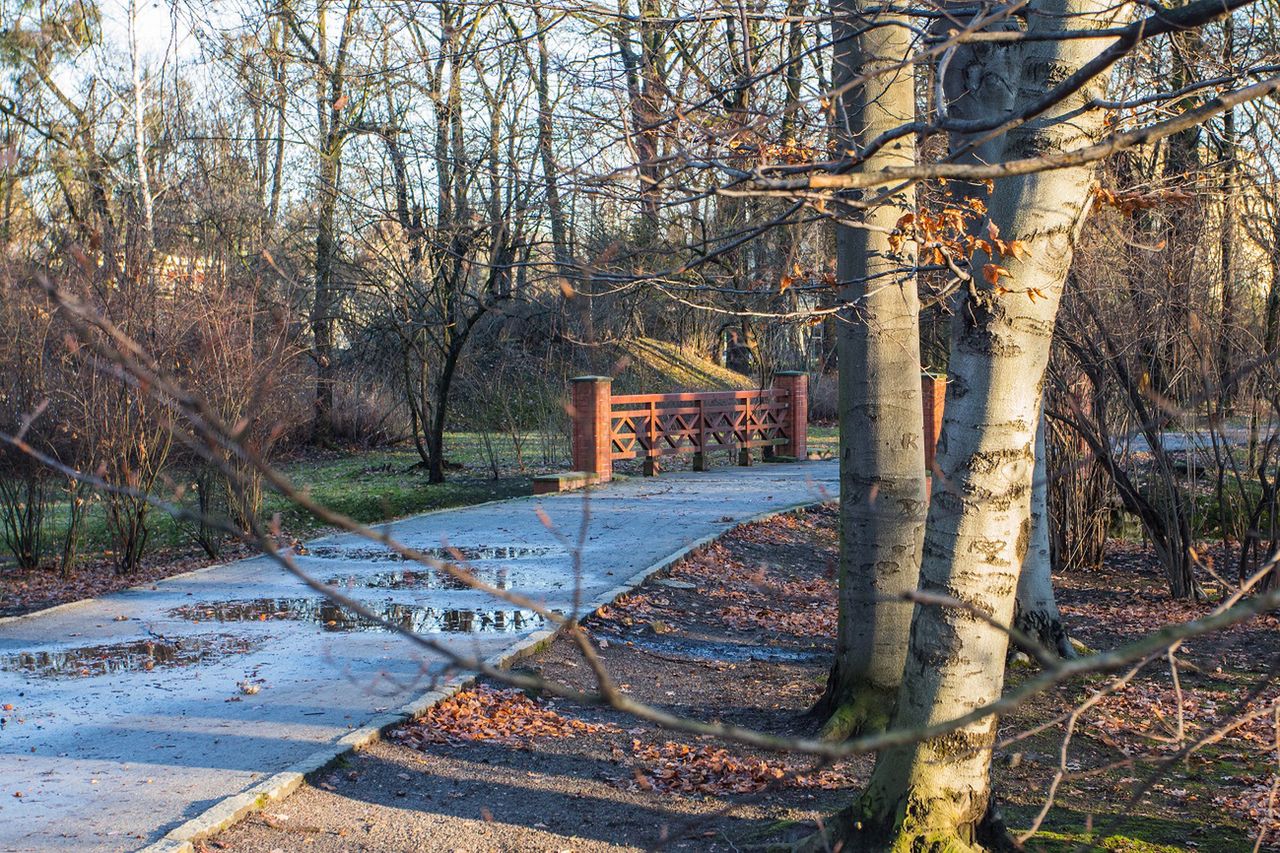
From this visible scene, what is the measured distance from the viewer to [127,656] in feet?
26.7

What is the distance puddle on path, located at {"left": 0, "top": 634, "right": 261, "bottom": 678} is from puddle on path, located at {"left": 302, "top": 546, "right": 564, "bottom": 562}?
147 inches

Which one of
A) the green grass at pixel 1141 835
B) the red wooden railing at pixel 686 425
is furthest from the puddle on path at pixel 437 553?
the green grass at pixel 1141 835

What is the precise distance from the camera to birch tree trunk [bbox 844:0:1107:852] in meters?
4.32

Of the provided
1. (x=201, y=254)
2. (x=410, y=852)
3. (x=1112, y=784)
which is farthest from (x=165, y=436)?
(x=1112, y=784)

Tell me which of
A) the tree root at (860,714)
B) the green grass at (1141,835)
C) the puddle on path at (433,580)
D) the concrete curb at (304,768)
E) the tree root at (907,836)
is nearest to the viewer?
the tree root at (907,836)

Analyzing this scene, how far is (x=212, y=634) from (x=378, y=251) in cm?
1253

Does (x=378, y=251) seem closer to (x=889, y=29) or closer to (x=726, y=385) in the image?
(x=726, y=385)

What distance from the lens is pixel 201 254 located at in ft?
57.0

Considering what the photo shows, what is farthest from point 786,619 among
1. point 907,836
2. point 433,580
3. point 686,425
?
point 686,425

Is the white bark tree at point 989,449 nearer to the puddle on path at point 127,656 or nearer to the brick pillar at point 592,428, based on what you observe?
the puddle on path at point 127,656

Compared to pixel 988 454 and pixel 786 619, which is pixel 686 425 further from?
pixel 988 454

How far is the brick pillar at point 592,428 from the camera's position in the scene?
19281 millimetres

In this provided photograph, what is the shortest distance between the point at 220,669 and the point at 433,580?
367cm

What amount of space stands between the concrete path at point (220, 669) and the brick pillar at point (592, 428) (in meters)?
5.09
